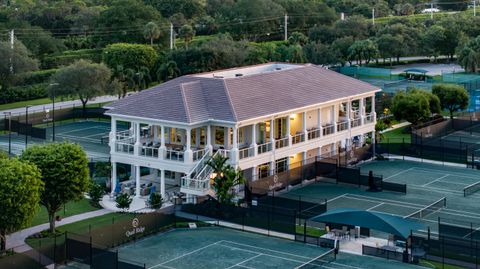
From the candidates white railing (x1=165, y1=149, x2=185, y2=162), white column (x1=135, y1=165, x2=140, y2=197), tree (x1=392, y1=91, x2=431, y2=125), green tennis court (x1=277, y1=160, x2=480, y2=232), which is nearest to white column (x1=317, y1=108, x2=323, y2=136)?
green tennis court (x1=277, y1=160, x2=480, y2=232)

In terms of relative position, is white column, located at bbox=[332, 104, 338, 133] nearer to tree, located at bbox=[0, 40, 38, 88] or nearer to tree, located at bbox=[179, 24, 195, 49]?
tree, located at bbox=[0, 40, 38, 88]

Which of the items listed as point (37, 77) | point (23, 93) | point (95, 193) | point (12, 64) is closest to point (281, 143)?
point (95, 193)

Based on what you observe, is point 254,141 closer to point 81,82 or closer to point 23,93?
point 81,82

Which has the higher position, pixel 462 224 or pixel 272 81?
pixel 272 81

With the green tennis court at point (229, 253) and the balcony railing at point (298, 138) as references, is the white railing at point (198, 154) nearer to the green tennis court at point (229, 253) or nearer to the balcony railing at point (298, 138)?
the green tennis court at point (229, 253)

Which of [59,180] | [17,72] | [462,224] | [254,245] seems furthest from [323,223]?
[17,72]

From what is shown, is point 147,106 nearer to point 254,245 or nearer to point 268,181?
point 268,181

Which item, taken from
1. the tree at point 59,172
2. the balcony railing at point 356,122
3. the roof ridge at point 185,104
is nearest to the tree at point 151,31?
the balcony railing at point 356,122
